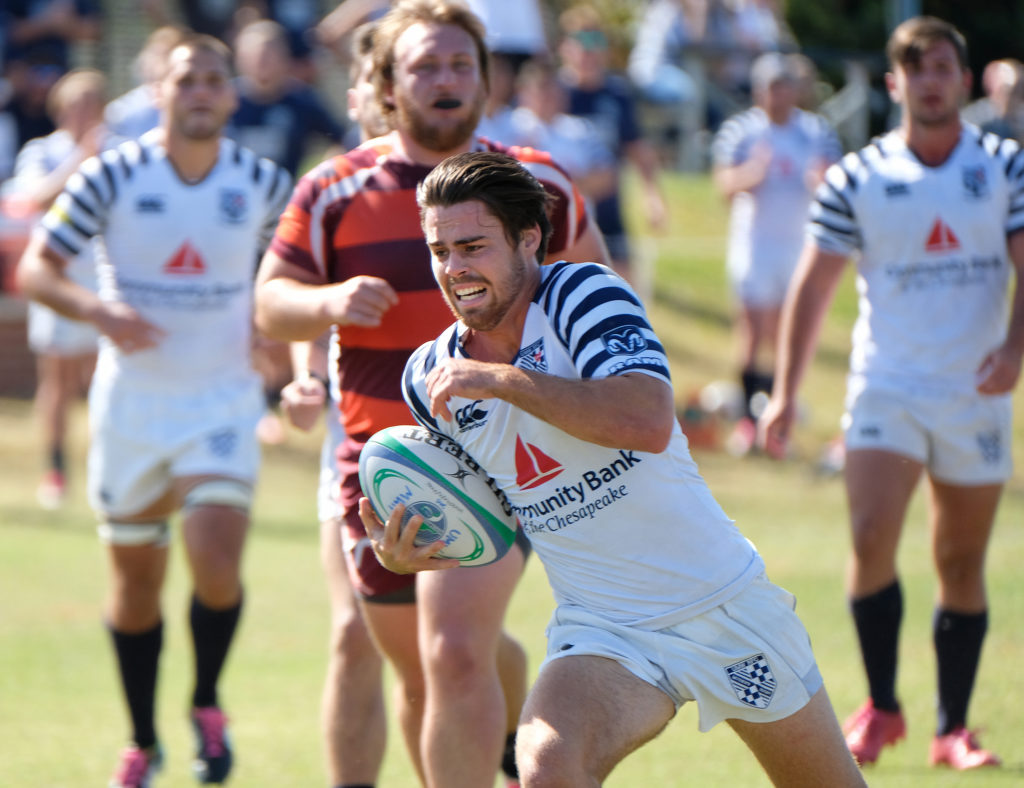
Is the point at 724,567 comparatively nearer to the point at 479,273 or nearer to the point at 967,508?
the point at 479,273

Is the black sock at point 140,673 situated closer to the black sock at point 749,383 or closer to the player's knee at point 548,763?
the player's knee at point 548,763

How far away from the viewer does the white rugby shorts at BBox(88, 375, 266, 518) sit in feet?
18.6

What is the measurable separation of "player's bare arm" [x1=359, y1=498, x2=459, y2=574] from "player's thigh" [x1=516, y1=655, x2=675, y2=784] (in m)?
0.37

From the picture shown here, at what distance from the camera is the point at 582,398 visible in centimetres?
318

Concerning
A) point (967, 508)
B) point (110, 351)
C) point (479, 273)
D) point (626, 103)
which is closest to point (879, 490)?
point (967, 508)

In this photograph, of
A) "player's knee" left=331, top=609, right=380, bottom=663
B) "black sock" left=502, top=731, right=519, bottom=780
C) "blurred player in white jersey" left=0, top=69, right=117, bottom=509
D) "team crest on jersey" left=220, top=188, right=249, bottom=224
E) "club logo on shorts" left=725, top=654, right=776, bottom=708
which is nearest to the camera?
"club logo on shorts" left=725, top=654, right=776, bottom=708

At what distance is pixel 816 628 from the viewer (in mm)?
7211

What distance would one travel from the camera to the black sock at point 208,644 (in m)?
5.50

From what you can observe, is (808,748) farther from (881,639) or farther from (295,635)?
(295,635)

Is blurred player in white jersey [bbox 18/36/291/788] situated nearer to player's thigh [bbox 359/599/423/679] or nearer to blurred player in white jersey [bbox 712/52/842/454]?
player's thigh [bbox 359/599/423/679]

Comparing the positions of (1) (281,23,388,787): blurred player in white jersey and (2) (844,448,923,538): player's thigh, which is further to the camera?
(2) (844,448,923,538): player's thigh

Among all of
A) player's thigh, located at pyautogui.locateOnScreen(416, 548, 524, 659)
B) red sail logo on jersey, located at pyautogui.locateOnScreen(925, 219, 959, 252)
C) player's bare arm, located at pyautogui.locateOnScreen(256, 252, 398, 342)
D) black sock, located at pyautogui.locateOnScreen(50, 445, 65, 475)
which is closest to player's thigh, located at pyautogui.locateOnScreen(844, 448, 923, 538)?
red sail logo on jersey, located at pyautogui.locateOnScreen(925, 219, 959, 252)

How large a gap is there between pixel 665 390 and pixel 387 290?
91 centimetres

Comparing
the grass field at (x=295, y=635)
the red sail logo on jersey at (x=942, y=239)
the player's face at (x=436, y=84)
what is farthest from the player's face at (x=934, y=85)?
the grass field at (x=295, y=635)
